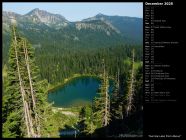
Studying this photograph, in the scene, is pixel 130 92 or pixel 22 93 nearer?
pixel 22 93

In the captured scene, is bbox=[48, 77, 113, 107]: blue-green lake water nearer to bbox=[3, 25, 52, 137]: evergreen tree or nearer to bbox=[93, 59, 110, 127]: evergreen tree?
Result: bbox=[93, 59, 110, 127]: evergreen tree

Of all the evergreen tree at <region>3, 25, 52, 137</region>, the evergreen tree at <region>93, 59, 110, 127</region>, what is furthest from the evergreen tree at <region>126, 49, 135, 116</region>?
the evergreen tree at <region>3, 25, 52, 137</region>

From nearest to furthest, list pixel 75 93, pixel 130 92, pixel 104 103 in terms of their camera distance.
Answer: pixel 104 103
pixel 130 92
pixel 75 93

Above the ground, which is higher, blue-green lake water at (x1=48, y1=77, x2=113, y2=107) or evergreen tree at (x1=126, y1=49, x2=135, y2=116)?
evergreen tree at (x1=126, y1=49, x2=135, y2=116)

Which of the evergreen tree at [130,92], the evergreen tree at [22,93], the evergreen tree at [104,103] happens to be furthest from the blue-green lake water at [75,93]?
the evergreen tree at [22,93]

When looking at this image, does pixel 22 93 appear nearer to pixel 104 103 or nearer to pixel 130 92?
pixel 104 103

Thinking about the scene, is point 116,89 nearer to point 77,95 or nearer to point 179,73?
point 179,73

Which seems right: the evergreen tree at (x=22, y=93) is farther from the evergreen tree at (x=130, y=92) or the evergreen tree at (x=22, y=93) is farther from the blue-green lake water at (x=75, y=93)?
the blue-green lake water at (x=75, y=93)

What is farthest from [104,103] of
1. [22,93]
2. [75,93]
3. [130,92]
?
[75,93]

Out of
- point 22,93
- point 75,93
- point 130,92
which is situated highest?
point 22,93
